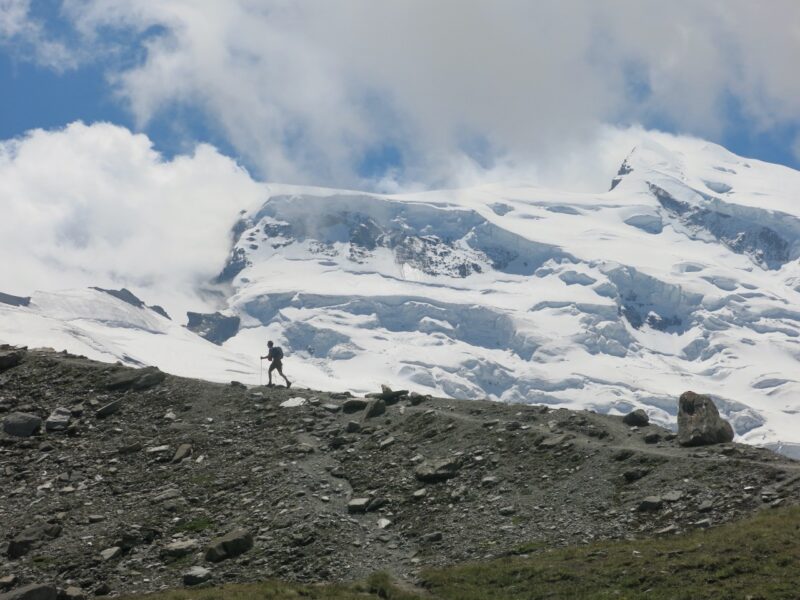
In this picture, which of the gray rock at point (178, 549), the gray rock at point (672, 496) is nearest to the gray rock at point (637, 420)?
the gray rock at point (672, 496)

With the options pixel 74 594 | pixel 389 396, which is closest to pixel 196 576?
pixel 74 594

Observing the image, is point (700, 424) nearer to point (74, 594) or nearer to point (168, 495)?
point (168, 495)

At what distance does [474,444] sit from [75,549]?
15.9 m

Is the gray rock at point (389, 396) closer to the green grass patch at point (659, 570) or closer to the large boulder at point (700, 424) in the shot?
the large boulder at point (700, 424)

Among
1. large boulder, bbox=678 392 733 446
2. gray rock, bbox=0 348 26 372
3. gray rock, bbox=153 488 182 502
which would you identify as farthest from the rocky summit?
gray rock, bbox=0 348 26 372

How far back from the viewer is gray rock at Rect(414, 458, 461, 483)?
1479 inches

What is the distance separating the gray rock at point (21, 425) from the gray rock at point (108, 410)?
2.70 metres

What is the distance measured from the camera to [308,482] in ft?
123

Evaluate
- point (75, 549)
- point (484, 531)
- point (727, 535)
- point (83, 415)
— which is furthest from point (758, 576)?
point (83, 415)

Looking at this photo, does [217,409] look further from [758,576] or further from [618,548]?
[758,576]

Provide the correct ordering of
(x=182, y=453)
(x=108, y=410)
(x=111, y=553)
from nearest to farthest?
(x=111, y=553) → (x=182, y=453) → (x=108, y=410)

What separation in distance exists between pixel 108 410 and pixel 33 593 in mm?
18302

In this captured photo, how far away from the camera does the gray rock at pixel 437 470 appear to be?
37562 mm

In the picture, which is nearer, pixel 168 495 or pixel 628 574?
pixel 628 574
